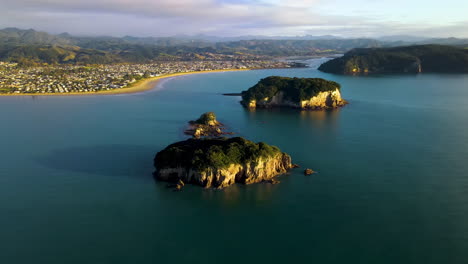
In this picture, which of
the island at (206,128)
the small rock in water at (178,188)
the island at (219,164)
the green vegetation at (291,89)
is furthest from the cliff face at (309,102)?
the small rock in water at (178,188)

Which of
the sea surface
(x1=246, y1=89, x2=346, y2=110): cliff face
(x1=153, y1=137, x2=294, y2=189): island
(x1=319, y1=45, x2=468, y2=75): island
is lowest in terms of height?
the sea surface

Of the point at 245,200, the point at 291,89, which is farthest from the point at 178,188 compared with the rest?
the point at 291,89

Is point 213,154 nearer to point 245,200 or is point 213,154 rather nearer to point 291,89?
point 245,200

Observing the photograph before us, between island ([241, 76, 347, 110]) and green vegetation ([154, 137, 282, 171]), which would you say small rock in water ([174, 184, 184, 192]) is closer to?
green vegetation ([154, 137, 282, 171])

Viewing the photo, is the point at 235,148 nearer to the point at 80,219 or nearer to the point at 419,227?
the point at 80,219

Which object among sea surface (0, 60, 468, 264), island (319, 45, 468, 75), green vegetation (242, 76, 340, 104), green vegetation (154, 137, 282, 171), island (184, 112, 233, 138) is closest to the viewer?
A: sea surface (0, 60, 468, 264)

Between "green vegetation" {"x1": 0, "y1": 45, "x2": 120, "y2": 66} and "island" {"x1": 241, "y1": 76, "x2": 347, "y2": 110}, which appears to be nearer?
"island" {"x1": 241, "y1": 76, "x2": 347, "y2": 110}

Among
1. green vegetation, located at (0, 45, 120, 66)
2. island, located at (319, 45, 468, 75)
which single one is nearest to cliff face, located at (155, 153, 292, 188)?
island, located at (319, 45, 468, 75)

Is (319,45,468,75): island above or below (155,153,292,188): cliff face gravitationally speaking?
above

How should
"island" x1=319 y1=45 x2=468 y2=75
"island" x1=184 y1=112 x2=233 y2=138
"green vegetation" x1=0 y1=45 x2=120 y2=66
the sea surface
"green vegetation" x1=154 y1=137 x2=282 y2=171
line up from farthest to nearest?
"green vegetation" x1=0 y1=45 x2=120 y2=66 < "island" x1=319 y1=45 x2=468 y2=75 < "island" x1=184 y1=112 x2=233 y2=138 < "green vegetation" x1=154 y1=137 x2=282 y2=171 < the sea surface
